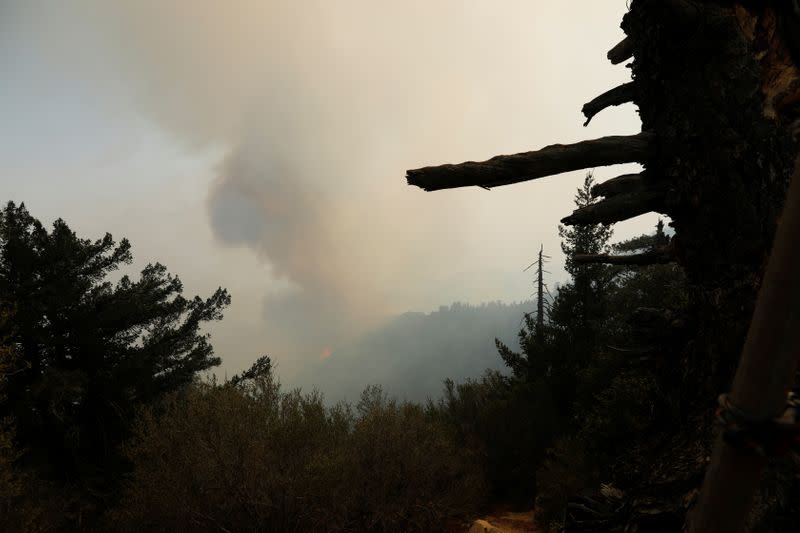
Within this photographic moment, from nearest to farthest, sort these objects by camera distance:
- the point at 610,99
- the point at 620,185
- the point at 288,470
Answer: the point at 620,185, the point at 610,99, the point at 288,470

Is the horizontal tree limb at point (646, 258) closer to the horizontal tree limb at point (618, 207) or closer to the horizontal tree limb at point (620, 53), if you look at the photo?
the horizontal tree limb at point (618, 207)

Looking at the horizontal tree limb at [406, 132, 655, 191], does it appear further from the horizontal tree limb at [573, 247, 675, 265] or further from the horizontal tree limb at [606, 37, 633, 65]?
the horizontal tree limb at [606, 37, 633, 65]

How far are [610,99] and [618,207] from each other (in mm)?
1118

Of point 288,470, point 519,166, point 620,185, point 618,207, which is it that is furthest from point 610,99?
point 288,470

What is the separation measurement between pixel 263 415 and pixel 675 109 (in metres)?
9.94

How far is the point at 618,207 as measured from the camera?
1994mm

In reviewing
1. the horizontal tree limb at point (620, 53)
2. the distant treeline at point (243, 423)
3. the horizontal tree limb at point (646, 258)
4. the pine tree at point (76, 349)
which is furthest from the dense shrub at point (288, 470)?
the horizontal tree limb at point (620, 53)

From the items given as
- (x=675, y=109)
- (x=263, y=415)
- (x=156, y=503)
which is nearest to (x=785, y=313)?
(x=675, y=109)

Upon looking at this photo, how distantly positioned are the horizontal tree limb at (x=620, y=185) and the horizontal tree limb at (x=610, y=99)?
0.65 metres

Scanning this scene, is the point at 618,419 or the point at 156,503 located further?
the point at 618,419

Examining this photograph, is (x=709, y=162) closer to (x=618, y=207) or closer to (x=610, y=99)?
(x=618, y=207)

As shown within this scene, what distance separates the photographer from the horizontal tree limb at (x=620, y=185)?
2.17 meters

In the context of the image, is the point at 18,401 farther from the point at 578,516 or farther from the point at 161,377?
the point at 578,516

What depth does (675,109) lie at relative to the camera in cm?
201
